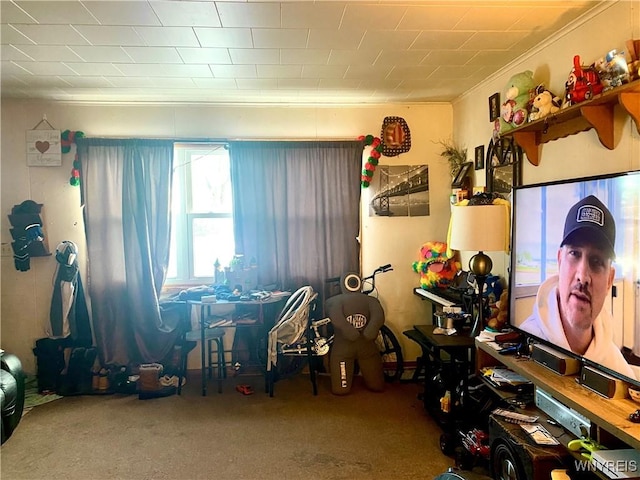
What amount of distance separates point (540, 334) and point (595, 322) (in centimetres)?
41

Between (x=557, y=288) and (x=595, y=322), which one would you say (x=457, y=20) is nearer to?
(x=557, y=288)

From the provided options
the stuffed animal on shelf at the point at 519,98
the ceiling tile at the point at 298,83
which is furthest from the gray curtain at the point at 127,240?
the stuffed animal on shelf at the point at 519,98

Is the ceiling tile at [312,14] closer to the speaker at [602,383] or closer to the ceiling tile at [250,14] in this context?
the ceiling tile at [250,14]

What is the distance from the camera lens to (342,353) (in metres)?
3.57

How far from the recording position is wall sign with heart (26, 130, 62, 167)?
3.86m

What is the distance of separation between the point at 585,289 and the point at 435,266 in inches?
78.0

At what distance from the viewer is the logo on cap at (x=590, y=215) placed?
1858mm

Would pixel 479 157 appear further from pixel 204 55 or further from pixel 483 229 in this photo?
pixel 204 55

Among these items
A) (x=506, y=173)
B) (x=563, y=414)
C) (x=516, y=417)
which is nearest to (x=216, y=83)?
(x=506, y=173)

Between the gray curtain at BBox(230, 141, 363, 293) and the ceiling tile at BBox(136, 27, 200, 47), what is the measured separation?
1420 mm

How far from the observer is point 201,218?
4.15 metres

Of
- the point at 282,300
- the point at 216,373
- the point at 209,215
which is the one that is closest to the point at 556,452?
the point at 282,300

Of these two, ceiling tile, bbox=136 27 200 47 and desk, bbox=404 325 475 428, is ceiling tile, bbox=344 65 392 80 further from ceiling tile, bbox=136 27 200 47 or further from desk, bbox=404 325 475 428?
desk, bbox=404 325 475 428

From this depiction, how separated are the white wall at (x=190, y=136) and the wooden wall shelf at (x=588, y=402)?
1.96 m
